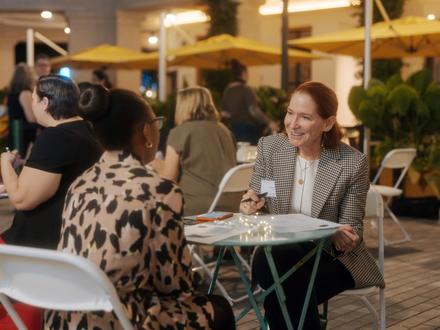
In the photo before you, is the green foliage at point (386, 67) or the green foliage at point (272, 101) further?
the green foliage at point (386, 67)

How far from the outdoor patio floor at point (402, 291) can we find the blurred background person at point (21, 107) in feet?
12.8

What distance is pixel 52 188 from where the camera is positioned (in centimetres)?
343

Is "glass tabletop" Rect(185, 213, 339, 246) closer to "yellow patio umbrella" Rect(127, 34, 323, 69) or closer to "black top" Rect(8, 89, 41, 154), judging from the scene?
"black top" Rect(8, 89, 41, 154)

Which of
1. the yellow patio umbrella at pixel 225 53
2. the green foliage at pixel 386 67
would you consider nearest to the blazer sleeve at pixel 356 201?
the yellow patio umbrella at pixel 225 53

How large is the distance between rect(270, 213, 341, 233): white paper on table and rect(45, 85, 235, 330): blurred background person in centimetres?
52

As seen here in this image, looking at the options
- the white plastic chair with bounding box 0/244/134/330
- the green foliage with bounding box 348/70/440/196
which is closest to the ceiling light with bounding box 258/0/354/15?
the green foliage with bounding box 348/70/440/196

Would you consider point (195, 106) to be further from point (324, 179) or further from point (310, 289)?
point (310, 289)

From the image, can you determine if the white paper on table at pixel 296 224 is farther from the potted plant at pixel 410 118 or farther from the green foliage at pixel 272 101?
the green foliage at pixel 272 101

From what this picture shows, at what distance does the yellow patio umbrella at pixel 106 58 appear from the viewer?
1595 centimetres

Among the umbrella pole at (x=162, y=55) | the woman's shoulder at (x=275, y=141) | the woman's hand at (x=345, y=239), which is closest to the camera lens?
the woman's hand at (x=345, y=239)

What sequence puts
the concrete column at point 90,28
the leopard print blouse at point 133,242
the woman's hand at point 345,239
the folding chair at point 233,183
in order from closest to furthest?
the leopard print blouse at point 133,242 → the woman's hand at point 345,239 → the folding chair at point 233,183 → the concrete column at point 90,28

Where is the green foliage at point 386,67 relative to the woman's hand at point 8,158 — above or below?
above

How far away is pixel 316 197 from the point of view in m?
3.61

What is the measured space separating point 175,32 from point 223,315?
20.7m
